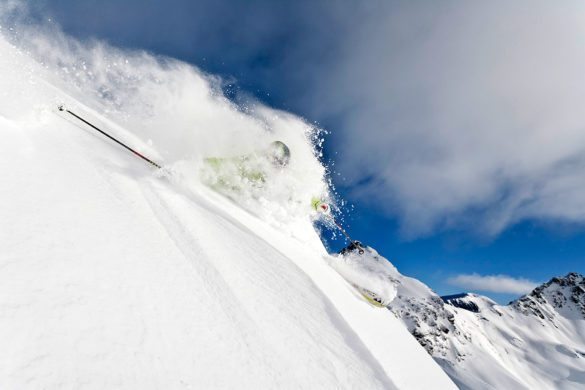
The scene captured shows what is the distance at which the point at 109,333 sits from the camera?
285cm

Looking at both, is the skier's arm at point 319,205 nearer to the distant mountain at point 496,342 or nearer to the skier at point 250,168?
the skier at point 250,168

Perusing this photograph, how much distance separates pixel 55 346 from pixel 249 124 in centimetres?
1242

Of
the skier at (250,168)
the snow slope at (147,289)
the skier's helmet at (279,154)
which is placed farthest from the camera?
the skier's helmet at (279,154)

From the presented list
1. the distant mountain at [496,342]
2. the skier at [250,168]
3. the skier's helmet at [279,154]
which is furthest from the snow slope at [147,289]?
the distant mountain at [496,342]

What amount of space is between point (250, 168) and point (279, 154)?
1359mm

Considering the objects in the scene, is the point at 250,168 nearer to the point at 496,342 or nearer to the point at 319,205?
the point at 319,205

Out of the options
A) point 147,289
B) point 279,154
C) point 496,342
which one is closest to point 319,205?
point 279,154

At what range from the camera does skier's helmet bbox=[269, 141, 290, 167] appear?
42.2 ft

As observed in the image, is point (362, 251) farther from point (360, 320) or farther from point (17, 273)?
point (17, 273)

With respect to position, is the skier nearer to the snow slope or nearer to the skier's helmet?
the skier's helmet

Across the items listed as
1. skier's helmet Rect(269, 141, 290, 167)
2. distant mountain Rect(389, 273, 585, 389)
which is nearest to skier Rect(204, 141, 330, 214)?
skier's helmet Rect(269, 141, 290, 167)

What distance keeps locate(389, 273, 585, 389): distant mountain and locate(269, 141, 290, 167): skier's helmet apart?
13049 cm

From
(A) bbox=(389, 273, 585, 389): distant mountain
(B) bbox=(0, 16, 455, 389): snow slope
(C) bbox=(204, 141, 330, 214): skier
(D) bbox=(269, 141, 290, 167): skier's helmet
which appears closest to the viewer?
(B) bbox=(0, 16, 455, 389): snow slope

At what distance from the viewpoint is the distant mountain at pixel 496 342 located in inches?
5207
